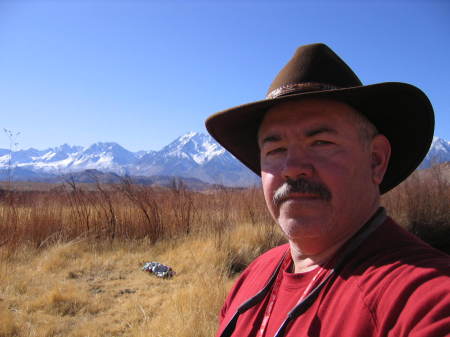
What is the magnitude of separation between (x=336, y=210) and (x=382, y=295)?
38 cm

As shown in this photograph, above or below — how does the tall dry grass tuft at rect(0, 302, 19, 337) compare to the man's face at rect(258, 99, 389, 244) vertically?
below

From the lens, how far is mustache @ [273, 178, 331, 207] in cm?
129

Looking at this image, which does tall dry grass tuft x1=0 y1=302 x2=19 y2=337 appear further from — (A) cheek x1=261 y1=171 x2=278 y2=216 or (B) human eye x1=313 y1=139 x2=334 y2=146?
(B) human eye x1=313 y1=139 x2=334 y2=146

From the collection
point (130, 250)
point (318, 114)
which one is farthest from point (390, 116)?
point (130, 250)

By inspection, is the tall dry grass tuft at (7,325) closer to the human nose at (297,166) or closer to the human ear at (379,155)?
the human nose at (297,166)

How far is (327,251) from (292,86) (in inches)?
27.0

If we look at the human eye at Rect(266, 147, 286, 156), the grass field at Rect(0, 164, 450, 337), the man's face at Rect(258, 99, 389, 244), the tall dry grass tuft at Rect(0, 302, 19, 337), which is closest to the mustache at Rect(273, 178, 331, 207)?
the man's face at Rect(258, 99, 389, 244)

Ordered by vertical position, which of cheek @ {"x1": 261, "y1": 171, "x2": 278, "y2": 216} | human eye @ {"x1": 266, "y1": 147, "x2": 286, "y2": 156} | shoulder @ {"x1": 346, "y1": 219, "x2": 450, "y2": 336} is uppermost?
human eye @ {"x1": 266, "y1": 147, "x2": 286, "y2": 156}

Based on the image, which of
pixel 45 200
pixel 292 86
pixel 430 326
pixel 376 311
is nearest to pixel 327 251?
pixel 376 311

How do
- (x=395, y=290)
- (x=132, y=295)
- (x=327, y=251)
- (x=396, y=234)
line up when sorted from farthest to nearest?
(x=132, y=295)
(x=327, y=251)
(x=396, y=234)
(x=395, y=290)

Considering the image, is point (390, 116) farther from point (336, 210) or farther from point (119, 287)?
point (119, 287)

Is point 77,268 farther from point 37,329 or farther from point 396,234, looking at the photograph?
point 396,234

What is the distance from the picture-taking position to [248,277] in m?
1.75

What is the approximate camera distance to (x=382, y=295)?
3.19ft
